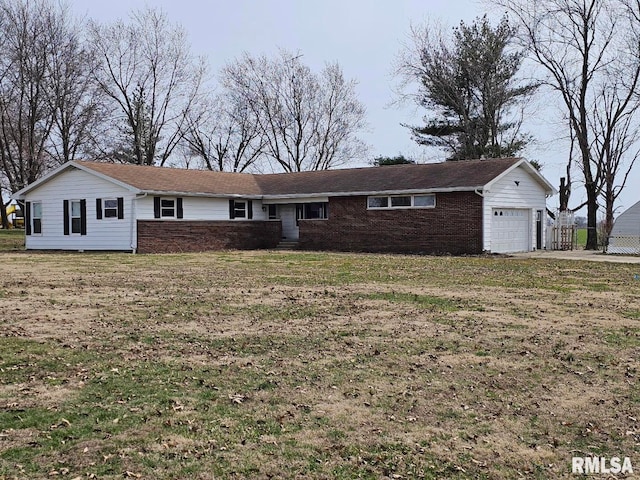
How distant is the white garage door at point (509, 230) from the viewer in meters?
25.5

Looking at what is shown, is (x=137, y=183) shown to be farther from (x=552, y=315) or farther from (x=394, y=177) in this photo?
(x=552, y=315)

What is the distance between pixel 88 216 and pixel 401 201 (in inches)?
525

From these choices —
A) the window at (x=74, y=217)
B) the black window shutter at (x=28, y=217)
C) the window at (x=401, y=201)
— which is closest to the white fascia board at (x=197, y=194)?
the window at (x=74, y=217)

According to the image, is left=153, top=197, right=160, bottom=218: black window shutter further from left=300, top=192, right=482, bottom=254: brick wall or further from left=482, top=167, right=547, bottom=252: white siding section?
left=482, top=167, right=547, bottom=252: white siding section

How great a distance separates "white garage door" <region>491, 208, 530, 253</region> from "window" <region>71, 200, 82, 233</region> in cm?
1742

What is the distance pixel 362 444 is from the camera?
451 cm

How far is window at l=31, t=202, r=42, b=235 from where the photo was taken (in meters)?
28.3

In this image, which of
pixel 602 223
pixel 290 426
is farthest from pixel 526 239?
pixel 290 426

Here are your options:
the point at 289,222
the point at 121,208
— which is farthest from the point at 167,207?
the point at 289,222

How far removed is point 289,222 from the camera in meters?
31.9

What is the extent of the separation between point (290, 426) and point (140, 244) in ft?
70.9

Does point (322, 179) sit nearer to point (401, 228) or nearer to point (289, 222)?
point (289, 222)

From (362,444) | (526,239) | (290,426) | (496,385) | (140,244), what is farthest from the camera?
(526,239)

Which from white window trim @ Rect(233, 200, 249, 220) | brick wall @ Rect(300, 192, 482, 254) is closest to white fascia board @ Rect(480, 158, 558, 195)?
brick wall @ Rect(300, 192, 482, 254)
